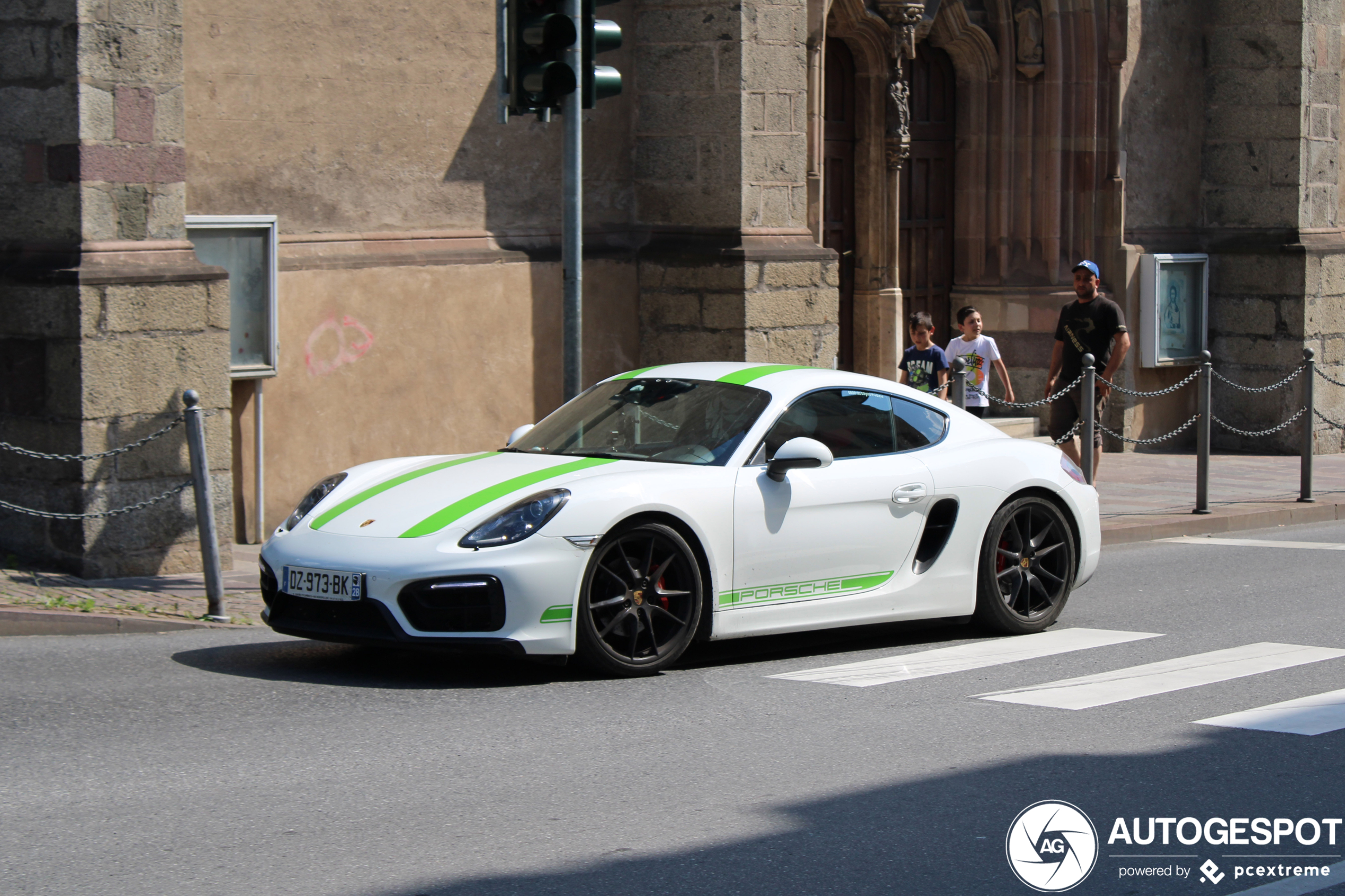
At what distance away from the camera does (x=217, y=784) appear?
5.77 metres

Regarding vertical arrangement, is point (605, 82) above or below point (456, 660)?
above

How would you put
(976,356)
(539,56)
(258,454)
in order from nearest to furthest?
(539,56) → (258,454) → (976,356)

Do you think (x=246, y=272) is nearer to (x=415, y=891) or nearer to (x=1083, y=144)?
(x=415, y=891)

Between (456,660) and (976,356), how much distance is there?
7.96 metres

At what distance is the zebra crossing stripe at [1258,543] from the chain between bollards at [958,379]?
90.6 inches

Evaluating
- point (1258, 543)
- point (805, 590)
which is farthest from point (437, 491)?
point (1258, 543)

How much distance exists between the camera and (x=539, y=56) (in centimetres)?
1032

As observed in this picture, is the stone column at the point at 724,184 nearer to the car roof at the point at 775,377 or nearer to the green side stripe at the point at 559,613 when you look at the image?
the car roof at the point at 775,377

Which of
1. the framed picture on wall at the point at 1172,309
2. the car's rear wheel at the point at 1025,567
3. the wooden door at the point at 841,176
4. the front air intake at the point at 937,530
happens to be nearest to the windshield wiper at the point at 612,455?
the front air intake at the point at 937,530

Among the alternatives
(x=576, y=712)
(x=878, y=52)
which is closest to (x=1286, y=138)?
(x=878, y=52)

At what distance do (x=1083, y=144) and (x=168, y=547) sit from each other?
11591 millimetres

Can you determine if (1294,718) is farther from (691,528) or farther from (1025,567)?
(691,528)

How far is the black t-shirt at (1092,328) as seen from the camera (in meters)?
14.4

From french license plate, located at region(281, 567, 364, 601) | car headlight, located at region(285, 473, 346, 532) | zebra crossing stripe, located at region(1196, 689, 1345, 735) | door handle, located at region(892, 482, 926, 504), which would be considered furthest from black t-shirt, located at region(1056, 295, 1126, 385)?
french license plate, located at region(281, 567, 364, 601)
